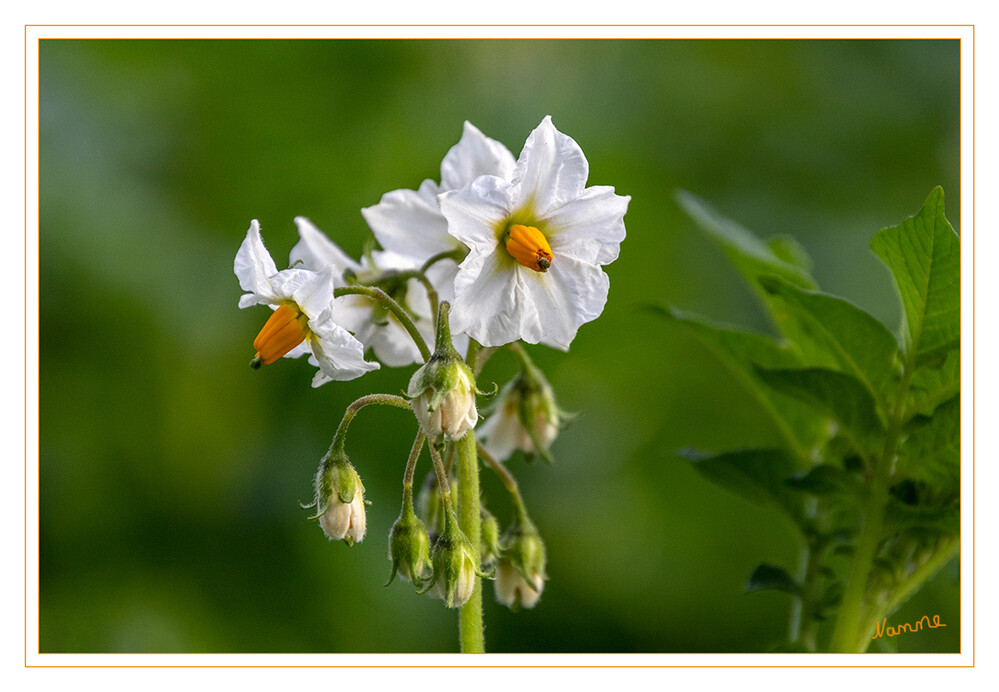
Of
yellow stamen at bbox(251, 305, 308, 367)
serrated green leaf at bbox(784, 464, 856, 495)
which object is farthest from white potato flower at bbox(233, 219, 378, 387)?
serrated green leaf at bbox(784, 464, 856, 495)

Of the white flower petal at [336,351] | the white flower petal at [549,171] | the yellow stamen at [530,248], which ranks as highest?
the white flower petal at [549,171]

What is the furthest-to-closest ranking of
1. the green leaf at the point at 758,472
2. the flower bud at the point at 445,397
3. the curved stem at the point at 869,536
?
the green leaf at the point at 758,472 → the curved stem at the point at 869,536 → the flower bud at the point at 445,397

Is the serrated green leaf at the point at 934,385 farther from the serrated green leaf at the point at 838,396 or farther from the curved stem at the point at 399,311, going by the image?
the curved stem at the point at 399,311

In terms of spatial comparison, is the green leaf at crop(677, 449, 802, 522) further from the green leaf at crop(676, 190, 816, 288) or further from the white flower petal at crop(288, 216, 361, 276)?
the white flower petal at crop(288, 216, 361, 276)

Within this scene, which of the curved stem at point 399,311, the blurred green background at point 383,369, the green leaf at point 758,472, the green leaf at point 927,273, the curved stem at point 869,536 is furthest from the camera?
the blurred green background at point 383,369

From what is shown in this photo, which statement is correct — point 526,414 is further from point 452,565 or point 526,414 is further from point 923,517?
point 923,517
